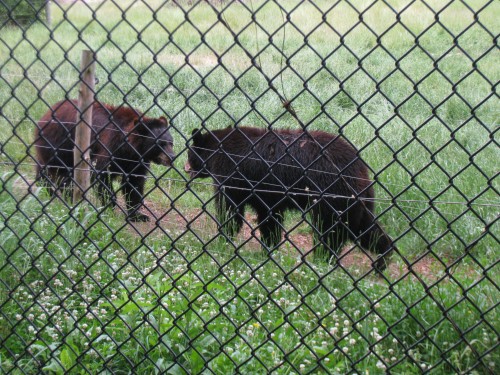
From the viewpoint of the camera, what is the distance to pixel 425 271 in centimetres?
646

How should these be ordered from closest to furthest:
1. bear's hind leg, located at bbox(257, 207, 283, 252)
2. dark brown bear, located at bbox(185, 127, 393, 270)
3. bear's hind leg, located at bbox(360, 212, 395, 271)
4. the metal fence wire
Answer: the metal fence wire < dark brown bear, located at bbox(185, 127, 393, 270) < bear's hind leg, located at bbox(360, 212, 395, 271) < bear's hind leg, located at bbox(257, 207, 283, 252)

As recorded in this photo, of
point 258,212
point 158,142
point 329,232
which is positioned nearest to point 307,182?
point 329,232

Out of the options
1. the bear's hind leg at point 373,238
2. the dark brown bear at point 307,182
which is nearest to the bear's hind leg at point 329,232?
the dark brown bear at point 307,182

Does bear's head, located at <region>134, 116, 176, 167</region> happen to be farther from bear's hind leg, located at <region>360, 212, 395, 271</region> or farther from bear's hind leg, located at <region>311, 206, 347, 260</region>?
bear's hind leg, located at <region>360, 212, 395, 271</region>

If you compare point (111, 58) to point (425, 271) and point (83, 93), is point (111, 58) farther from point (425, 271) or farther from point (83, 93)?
point (425, 271)

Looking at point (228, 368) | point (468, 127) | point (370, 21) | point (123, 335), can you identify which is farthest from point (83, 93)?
point (370, 21)

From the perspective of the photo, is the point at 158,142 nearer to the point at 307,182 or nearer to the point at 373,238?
the point at 307,182

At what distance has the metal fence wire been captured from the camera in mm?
2926

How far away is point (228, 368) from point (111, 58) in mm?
10589

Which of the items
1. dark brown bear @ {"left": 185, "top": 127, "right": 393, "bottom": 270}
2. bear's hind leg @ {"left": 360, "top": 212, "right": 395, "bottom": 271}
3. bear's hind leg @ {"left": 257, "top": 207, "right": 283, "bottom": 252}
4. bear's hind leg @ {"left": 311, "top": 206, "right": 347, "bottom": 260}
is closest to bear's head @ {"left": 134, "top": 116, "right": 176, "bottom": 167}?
dark brown bear @ {"left": 185, "top": 127, "right": 393, "bottom": 270}

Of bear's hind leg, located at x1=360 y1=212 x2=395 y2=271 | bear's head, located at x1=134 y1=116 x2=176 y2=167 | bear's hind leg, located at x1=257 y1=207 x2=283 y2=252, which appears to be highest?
bear's hind leg, located at x1=360 y1=212 x2=395 y2=271

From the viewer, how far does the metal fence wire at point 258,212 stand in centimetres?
293

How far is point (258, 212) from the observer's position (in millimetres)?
7043

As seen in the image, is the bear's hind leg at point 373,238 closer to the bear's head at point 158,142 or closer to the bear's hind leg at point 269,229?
the bear's hind leg at point 269,229
